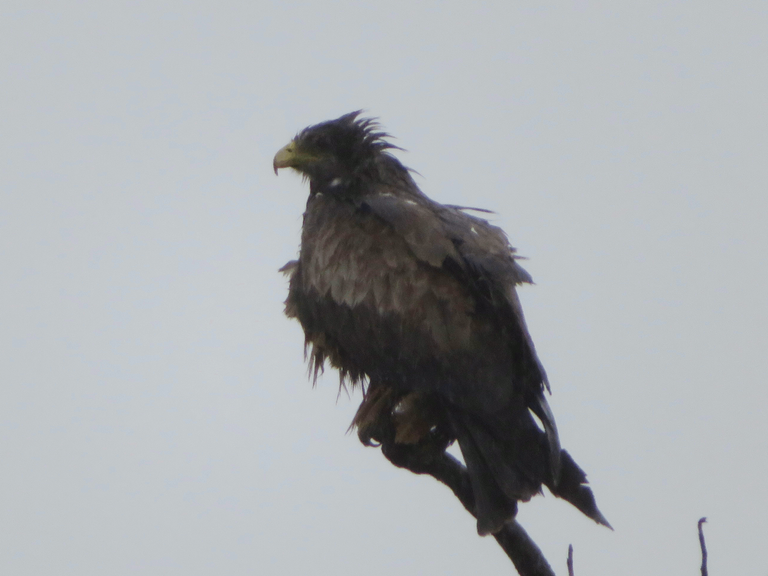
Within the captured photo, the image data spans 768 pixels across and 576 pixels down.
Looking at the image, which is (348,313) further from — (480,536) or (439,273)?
(480,536)

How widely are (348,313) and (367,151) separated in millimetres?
1348

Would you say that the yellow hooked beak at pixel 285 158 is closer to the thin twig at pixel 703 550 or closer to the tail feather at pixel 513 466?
the tail feather at pixel 513 466

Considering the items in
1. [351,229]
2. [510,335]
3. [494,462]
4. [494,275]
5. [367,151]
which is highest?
[367,151]

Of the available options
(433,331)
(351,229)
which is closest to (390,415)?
(433,331)

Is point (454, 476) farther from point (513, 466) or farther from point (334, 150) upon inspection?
point (334, 150)

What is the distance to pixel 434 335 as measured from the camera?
4570 mm

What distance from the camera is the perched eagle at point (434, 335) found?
4.05 m

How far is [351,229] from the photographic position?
496 centimetres

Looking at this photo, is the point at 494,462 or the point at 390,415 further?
the point at 390,415

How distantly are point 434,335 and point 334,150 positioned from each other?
1699 mm

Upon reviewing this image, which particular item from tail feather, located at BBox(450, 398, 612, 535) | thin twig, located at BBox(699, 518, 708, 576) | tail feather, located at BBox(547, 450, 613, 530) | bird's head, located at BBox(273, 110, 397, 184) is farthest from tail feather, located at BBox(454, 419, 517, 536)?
bird's head, located at BBox(273, 110, 397, 184)

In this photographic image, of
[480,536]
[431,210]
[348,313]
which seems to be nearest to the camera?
[480,536]

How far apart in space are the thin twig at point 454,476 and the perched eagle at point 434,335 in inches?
1.9

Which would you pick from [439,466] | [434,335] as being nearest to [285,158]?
[434,335]
